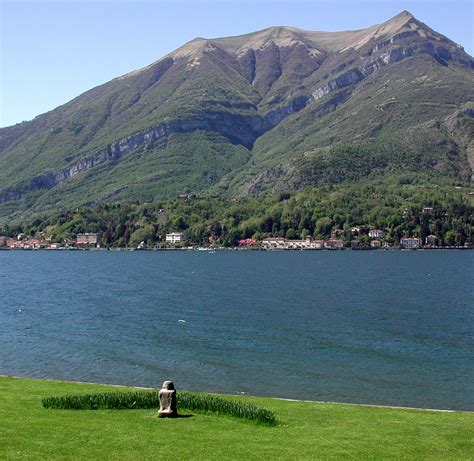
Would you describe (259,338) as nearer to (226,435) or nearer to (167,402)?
(167,402)

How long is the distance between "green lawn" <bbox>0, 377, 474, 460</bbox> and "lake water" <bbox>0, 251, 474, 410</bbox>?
47.8ft

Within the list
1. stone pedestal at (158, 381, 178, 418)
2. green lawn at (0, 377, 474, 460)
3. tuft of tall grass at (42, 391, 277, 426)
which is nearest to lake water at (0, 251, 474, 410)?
green lawn at (0, 377, 474, 460)

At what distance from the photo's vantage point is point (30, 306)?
3750 inches

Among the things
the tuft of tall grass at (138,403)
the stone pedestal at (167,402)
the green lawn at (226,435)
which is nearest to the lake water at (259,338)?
the green lawn at (226,435)

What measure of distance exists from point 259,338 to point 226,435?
42.3 meters

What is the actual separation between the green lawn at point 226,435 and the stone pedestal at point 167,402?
0.40 meters

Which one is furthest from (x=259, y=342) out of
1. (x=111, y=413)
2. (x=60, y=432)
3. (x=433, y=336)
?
(x=60, y=432)

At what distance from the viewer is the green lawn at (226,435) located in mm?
19703

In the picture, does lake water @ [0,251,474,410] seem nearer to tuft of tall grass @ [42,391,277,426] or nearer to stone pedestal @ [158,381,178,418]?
tuft of tall grass @ [42,391,277,426]

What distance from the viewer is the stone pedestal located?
24.4 metres

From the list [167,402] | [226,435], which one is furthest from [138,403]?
[226,435]

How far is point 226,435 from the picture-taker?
72.4 feet

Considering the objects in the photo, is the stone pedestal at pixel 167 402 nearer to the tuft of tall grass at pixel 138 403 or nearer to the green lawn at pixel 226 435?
the green lawn at pixel 226 435

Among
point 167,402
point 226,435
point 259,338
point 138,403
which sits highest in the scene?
point 167,402
